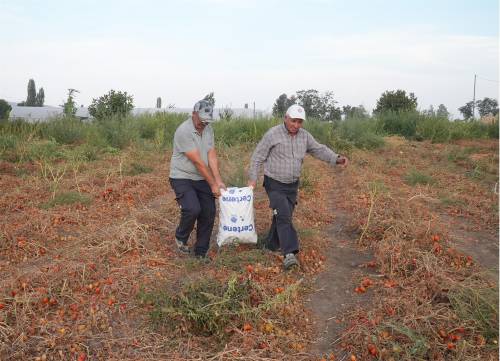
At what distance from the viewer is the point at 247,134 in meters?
13.4

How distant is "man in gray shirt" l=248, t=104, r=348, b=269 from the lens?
13.3 feet

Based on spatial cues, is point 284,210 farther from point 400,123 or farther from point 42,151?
point 400,123

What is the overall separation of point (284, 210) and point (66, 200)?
321 centimetres

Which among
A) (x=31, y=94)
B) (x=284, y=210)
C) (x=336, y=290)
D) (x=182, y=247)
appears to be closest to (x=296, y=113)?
(x=284, y=210)

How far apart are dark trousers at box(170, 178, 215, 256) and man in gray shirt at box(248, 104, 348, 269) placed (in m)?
0.45

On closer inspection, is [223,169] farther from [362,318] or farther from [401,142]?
[401,142]

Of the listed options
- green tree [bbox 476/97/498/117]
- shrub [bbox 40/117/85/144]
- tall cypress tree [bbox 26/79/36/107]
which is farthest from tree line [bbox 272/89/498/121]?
tall cypress tree [bbox 26/79/36/107]

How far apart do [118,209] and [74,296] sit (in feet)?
8.60

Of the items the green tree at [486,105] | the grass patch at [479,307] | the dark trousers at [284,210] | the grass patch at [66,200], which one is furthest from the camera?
the green tree at [486,105]

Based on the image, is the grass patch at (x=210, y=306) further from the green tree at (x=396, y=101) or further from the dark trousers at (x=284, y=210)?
the green tree at (x=396, y=101)

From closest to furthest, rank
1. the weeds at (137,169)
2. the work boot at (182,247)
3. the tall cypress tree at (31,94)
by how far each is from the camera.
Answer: the work boot at (182,247)
the weeds at (137,169)
the tall cypress tree at (31,94)

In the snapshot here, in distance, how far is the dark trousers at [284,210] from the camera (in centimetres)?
402

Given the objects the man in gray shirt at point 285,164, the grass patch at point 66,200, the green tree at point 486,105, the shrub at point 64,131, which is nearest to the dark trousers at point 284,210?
the man in gray shirt at point 285,164

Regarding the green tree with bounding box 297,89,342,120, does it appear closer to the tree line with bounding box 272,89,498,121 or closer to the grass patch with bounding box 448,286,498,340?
the tree line with bounding box 272,89,498,121
